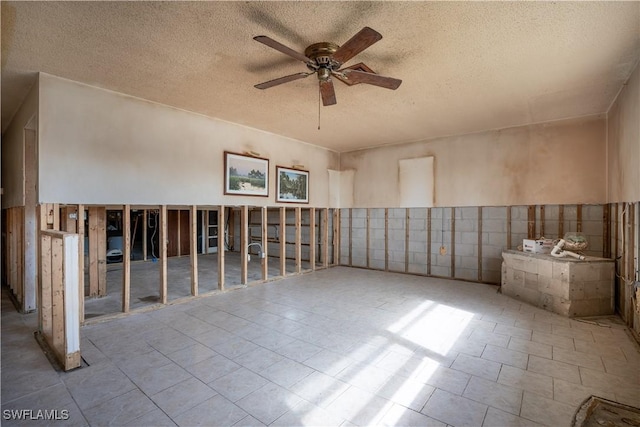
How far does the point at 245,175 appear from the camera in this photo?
18.5 feet

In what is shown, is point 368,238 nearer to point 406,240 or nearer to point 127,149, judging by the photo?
point 406,240

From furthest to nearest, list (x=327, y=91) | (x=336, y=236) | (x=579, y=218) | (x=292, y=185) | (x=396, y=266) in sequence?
1. (x=336, y=236)
2. (x=396, y=266)
3. (x=292, y=185)
4. (x=579, y=218)
5. (x=327, y=91)

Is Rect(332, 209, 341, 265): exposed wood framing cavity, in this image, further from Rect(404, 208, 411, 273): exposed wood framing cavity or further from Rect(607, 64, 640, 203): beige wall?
Rect(607, 64, 640, 203): beige wall

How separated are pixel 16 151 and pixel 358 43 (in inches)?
215

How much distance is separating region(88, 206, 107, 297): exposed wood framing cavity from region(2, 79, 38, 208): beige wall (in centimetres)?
85

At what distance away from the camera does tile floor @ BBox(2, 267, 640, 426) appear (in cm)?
212

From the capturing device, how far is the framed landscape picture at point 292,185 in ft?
20.7

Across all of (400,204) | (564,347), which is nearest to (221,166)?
(400,204)

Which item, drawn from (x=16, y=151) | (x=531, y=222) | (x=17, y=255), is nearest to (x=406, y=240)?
(x=531, y=222)

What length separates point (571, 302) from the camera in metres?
3.98

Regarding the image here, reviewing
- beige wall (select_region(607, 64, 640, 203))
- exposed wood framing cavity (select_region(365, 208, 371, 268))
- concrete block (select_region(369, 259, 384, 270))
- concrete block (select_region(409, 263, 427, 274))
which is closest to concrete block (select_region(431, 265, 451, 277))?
concrete block (select_region(409, 263, 427, 274))

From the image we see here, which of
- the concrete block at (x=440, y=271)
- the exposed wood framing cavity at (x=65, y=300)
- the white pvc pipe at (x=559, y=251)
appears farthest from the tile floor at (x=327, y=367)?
the concrete block at (x=440, y=271)

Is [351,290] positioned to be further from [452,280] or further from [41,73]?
[41,73]

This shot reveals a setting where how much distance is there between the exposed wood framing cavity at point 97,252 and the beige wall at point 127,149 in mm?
1041
